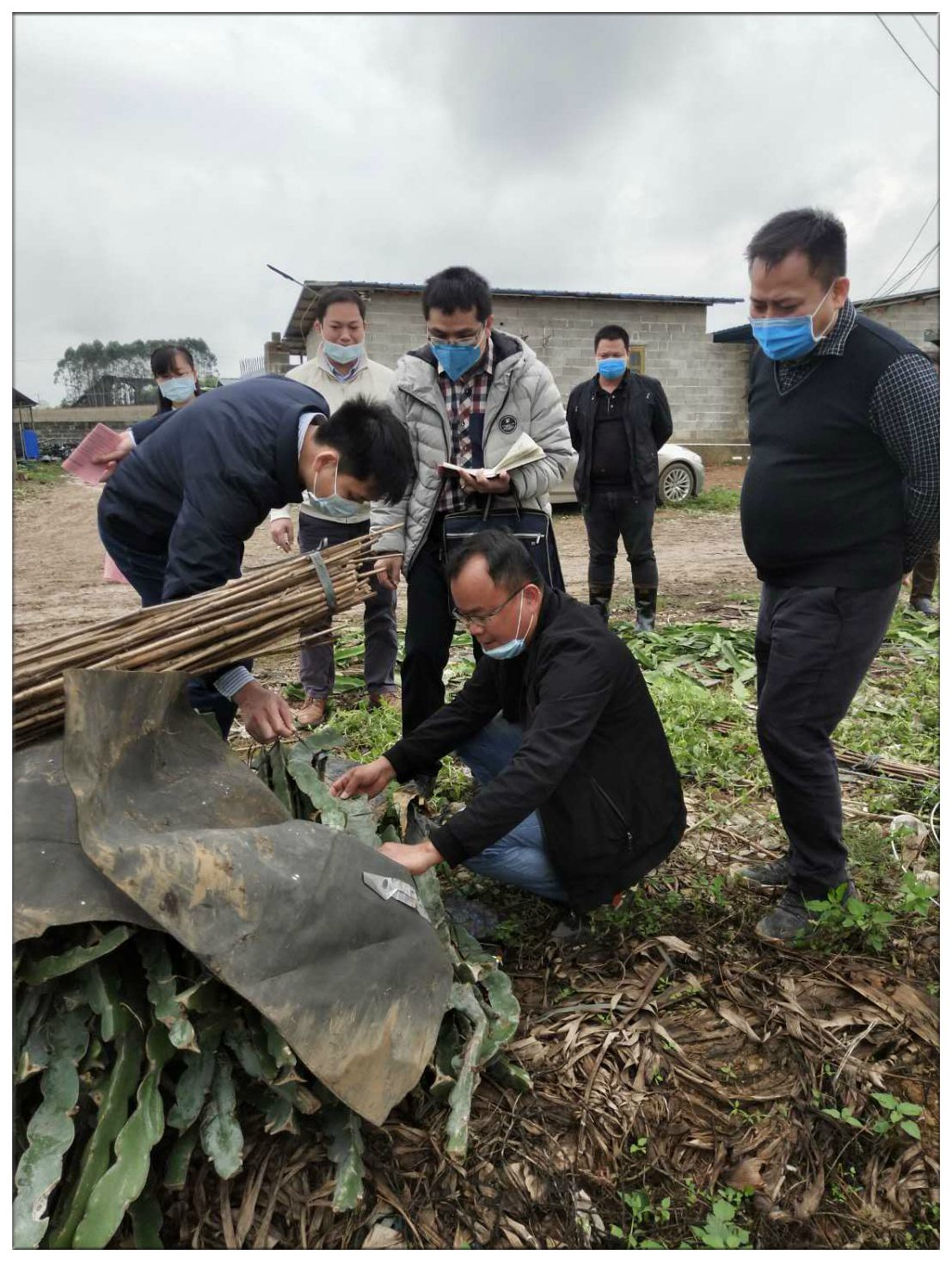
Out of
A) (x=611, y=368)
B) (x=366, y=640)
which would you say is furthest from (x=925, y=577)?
(x=366, y=640)

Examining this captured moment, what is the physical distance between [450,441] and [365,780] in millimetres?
1524

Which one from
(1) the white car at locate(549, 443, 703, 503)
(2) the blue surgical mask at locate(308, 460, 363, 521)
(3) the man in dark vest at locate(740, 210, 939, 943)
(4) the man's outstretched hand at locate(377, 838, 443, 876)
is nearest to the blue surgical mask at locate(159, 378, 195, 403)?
(2) the blue surgical mask at locate(308, 460, 363, 521)

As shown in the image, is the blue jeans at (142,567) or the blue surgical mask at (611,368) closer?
the blue jeans at (142,567)

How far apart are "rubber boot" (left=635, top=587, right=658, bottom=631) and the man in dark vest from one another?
338 centimetres

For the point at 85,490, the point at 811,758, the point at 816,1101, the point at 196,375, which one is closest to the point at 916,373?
the point at 811,758

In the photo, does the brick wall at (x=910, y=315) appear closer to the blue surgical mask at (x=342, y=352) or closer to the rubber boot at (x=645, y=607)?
the rubber boot at (x=645, y=607)

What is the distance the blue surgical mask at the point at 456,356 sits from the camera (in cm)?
325

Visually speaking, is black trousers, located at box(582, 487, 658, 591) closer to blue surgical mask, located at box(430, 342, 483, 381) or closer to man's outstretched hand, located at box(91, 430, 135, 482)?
blue surgical mask, located at box(430, 342, 483, 381)

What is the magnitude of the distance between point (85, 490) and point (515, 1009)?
18.3 metres

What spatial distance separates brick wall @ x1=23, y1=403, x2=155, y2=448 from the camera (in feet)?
90.8

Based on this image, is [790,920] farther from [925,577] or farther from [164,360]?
[925,577]

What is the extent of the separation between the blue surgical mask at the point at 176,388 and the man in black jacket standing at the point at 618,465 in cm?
266

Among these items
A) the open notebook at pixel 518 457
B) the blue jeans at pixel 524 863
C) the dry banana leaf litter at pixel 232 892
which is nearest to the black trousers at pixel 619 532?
the open notebook at pixel 518 457

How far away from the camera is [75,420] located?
1261 inches
